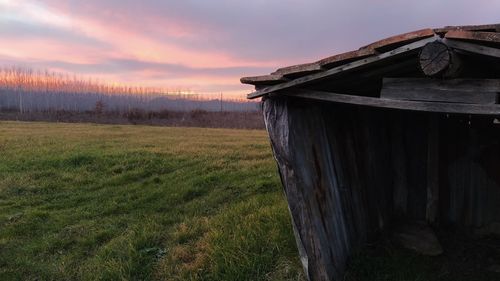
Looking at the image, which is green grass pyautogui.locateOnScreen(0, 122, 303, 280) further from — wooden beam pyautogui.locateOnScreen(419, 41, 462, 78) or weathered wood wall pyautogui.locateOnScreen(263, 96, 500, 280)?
wooden beam pyautogui.locateOnScreen(419, 41, 462, 78)

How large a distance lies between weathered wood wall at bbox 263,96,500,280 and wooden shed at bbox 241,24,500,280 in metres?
0.01

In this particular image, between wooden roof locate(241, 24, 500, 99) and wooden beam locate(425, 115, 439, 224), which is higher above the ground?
wooden roof locate(241, 24, 500, 99)

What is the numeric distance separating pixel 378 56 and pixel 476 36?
2.34 feet

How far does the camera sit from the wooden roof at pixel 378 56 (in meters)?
2.93

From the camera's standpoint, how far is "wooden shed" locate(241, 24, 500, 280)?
10.5 ft

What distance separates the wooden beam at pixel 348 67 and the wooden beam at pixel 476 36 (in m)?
0.16

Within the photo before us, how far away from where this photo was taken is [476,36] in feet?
9.45

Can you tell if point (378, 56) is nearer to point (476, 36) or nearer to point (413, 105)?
point (413, 105)

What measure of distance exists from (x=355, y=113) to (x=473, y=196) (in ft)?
6.19

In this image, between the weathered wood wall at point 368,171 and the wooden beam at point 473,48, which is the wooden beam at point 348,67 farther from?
the weathered wood wall at point 368,171

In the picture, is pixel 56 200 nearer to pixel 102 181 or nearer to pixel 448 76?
pixel 102 181

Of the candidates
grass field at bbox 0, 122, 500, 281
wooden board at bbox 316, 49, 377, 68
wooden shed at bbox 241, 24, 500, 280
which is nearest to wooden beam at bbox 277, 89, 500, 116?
wooden shed at bbox 241, 24, 500, 280

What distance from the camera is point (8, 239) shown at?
676cm

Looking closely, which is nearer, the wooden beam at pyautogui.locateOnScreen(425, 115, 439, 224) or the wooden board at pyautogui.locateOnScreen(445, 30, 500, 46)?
the wooden board at pyautogui.locateOnScreen(445, 30, 500, 46)
